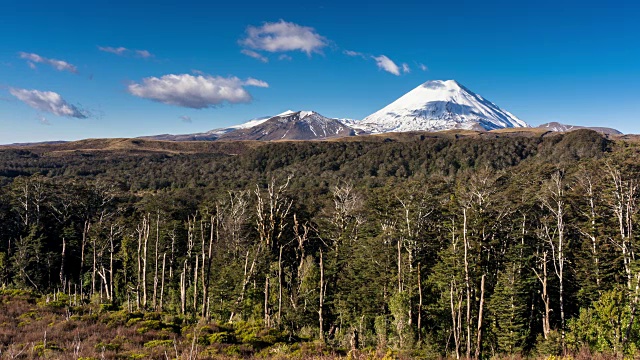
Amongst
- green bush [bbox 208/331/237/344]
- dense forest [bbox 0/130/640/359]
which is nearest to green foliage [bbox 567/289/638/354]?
dense forest [bbox 0/130/640/359]

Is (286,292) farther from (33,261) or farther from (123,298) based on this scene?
(33,261)

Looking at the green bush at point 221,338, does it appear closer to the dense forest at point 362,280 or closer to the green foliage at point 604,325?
the dense forest at point 362,280

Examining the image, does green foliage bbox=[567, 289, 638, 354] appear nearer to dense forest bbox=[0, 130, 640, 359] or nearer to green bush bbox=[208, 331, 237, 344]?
dense forest bbox=[0, 130, 640, 359]

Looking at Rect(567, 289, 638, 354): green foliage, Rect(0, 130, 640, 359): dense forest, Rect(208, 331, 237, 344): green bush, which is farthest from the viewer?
Rect(567, 289, 638, 354): green foliage

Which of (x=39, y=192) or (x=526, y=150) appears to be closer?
(x=39, y=192)

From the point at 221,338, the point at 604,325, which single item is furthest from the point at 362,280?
the point at 221,338

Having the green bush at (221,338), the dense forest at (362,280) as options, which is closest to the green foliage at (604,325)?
the dense forest at (362,280)

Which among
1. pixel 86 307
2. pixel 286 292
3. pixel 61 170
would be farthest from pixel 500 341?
pixel 61 170

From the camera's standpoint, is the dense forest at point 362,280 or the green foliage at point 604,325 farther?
the green foliage at point 604,325

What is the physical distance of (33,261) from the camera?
51.3 meters

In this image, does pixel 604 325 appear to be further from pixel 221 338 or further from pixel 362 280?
pixel 221 338

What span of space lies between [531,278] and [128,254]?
157ft

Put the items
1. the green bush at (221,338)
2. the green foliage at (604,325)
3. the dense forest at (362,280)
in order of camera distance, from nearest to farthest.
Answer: the green bush at (221,338)
the dense forest at (362,280)
the green foliage at (604,325)

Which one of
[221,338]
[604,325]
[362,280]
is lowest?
[362,280]
